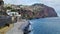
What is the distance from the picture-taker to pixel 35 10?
3.82 metres

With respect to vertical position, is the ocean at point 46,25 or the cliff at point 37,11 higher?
the cliff at point 37,11

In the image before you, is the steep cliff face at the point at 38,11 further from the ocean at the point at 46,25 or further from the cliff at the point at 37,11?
the ocean at the point at 46,25

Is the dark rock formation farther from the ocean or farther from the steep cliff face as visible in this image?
the ocean

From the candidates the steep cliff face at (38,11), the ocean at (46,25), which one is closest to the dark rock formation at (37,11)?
the steep cliff face at (38,11)

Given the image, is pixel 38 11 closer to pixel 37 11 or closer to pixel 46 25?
pixel 37 11

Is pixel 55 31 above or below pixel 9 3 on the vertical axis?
below

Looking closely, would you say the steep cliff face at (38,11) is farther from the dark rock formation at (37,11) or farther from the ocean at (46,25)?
the ocean at (46,25)

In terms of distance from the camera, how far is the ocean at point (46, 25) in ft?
12.2

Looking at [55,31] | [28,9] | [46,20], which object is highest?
[28,9]

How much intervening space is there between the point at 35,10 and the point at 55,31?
0.69m

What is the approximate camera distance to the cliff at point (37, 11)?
3.76 meters

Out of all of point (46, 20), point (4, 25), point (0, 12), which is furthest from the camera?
point (46, 20)

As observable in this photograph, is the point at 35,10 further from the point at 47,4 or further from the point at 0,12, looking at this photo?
the point at 0,12

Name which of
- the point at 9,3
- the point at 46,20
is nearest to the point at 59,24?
the point at 46,20
